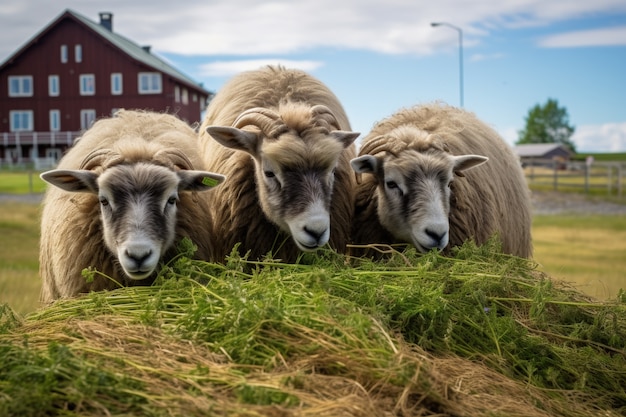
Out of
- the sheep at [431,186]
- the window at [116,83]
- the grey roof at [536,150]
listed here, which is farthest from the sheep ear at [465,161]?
the grey roof at [536,150]

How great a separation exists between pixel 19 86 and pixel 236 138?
53595 millimetres

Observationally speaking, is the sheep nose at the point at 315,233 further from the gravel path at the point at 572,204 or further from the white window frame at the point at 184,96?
the white window frame at the point at 184,96

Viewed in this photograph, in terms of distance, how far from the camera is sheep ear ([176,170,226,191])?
6324mm

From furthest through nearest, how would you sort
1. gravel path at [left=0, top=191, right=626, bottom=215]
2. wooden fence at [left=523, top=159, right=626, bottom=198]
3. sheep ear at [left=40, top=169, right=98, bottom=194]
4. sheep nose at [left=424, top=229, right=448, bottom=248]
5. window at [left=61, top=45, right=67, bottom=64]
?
window at [left=61, top=45, right=67, bottom=64] < wooden fence at [left=523, top=159, right=626, bottom=198] < gravel path at [left=0, top=191, right=626, bottom=215] < sheep nose at [left=424, top=229, right=448, bottom=248] < sheep ear at [left=40, top=169, right=98, bottom=194]

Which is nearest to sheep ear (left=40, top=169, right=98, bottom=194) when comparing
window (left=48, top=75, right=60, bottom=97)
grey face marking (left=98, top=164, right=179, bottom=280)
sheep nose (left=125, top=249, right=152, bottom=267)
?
grey face marking (left=98, top=164, right=179, bottom=280)

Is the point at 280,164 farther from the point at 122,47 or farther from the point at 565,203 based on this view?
the point at 122,47

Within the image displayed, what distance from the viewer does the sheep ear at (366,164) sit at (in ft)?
22.9

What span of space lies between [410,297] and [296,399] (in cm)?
164

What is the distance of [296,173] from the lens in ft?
20.5

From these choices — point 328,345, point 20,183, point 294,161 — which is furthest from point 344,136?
point 20,183

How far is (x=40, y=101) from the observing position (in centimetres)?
5422

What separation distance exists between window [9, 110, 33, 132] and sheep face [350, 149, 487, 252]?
174ft

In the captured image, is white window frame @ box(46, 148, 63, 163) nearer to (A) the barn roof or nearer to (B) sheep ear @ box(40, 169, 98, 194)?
(A) the barn roof

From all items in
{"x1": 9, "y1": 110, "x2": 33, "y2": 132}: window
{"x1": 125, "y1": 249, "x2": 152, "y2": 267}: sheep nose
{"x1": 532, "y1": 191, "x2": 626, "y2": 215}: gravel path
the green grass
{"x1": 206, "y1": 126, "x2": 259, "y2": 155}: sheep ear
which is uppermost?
{"x1": 9, "y1": 110, "x2": 33, "y2": 132}: window
